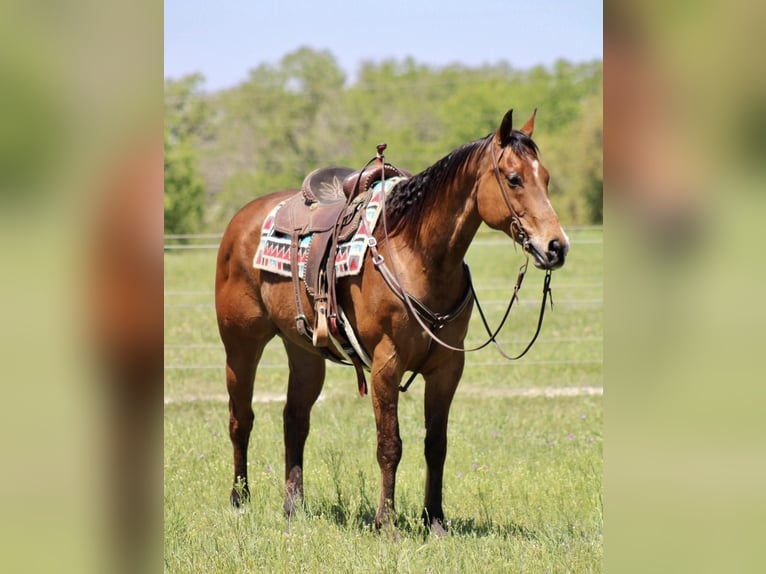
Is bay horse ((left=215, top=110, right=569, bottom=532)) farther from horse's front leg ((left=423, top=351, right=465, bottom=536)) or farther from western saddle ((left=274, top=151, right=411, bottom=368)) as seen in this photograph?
western saddle ((left=274, top=151, right=411, bottom=368))

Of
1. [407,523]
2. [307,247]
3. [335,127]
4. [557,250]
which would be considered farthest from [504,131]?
[335,127]

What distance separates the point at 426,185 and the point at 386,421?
4.26ft

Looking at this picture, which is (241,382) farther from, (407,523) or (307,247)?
(407,523)

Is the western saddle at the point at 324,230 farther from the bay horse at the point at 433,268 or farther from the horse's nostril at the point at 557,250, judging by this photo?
the horse's nostril at the point at 557,250

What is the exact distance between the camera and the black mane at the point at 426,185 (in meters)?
4.42

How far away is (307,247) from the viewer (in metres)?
5.34

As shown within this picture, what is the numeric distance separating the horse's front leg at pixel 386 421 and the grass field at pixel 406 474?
16 centimetres

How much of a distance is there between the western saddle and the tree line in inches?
1036

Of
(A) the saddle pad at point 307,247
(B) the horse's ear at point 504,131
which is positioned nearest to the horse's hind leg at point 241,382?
(A) the saddle pad at point 307,247

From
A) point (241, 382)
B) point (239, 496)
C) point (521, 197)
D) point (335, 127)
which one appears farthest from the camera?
point (335, 127)
